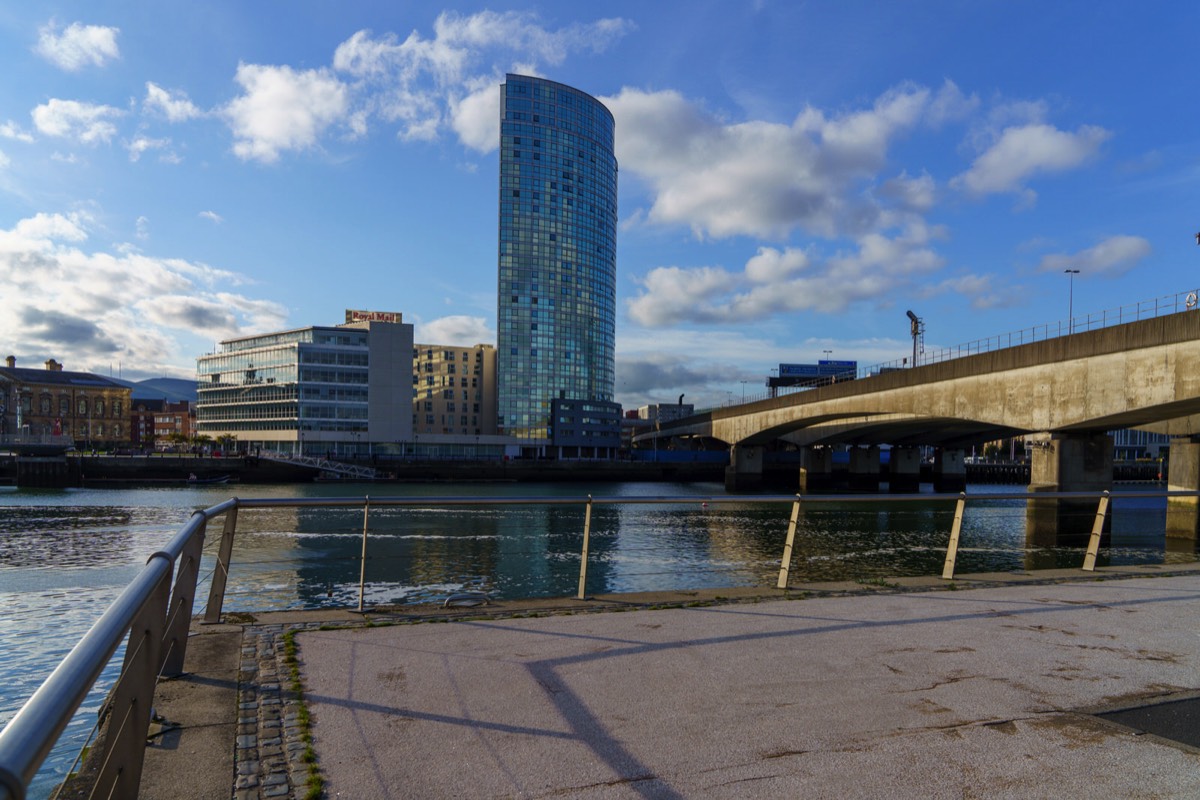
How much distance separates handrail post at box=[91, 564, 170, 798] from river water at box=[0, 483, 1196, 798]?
252 centimetres

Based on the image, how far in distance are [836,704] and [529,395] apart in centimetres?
13794

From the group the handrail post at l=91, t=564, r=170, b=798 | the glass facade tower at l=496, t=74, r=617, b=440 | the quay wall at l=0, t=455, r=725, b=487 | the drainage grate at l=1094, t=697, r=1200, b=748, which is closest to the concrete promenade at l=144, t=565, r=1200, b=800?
the drainage grate at l=1094, t=697, r=1200, b=748

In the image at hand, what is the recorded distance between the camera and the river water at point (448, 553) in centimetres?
1465

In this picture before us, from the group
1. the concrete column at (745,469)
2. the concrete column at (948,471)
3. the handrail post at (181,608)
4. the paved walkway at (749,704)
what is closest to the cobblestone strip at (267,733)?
the paved walkway at (749,704)

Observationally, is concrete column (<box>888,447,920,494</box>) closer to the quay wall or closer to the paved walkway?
the quay wall

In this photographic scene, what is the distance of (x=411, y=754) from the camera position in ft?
14.0

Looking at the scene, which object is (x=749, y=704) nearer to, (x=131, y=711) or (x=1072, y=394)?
(x=131, y=711)

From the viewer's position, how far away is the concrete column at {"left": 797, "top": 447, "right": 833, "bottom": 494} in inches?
3068

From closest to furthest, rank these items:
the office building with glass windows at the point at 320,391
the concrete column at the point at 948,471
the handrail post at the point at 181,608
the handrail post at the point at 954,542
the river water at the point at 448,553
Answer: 1. the handrail post at the point at 181,608
2. the handrail post at the point at 954,542
3. the river water at the point at 448,553
4. the concrete column at the point at 948,471
5. the office building with glass windows at the point at 320,391

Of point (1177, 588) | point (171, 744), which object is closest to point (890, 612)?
point (1177, 588)

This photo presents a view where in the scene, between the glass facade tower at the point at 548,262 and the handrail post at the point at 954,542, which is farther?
the glass facade tower at the point at 548,262

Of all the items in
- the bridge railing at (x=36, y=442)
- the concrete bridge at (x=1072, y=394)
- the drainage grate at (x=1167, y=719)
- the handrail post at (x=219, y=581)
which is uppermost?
the concrete bridge at (x=1072, y=394)

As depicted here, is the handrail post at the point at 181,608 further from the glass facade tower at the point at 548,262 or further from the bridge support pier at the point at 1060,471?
the glass facade tower at the point at 548,262

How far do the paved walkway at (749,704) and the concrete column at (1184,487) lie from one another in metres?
29.5
